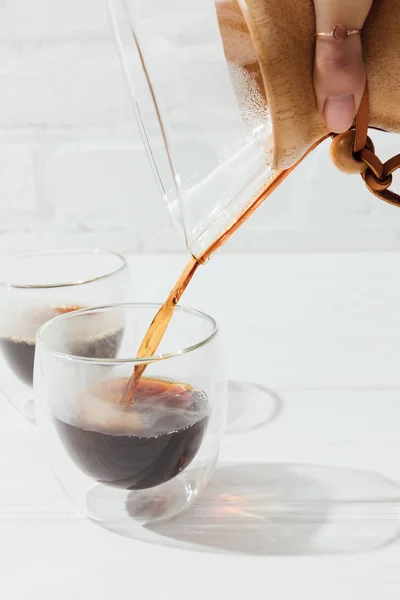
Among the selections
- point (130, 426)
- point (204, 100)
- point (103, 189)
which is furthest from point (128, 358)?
point (103, 189)

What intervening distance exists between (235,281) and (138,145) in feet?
1.06

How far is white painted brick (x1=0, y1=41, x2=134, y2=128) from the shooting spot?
123 cm

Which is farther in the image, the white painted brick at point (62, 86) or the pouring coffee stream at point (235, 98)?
the white painted brick at point (62, 86)

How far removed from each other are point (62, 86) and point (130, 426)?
845 mm

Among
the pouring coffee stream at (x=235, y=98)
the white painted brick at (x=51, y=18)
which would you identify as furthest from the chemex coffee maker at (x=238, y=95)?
the white painted brick at (x=51, y=18)

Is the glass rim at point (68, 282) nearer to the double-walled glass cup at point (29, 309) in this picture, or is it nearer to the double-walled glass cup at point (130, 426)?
the double-walled glass cup at point (29, 309)

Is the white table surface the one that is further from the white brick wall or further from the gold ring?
the white brick wall

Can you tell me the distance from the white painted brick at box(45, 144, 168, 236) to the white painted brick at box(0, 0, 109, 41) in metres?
0.16

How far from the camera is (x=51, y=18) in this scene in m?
1.21

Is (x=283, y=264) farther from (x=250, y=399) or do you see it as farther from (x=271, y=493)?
(x=271, y=493)

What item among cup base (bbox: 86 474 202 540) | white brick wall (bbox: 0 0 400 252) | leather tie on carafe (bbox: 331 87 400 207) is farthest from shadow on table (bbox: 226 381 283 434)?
white brick wall (bbox: 0 0 400 252)

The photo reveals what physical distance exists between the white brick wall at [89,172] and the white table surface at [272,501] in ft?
1.38

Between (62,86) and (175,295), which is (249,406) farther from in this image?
(62,86)

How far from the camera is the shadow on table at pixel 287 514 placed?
50 cm
